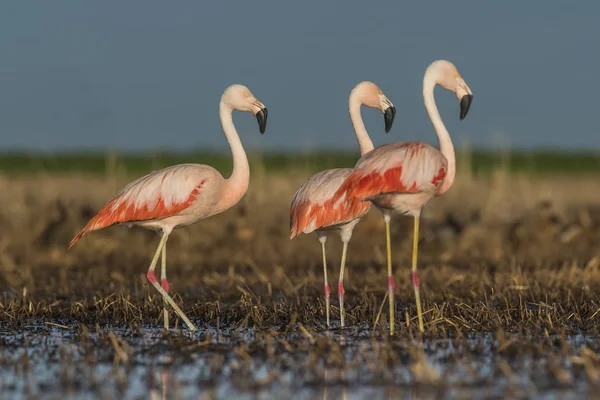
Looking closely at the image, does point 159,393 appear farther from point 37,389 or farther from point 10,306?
point 10,306

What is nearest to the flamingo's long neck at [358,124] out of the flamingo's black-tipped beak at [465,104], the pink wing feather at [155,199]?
the flamingo's black-tipped beak at [465,104]

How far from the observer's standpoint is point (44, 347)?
6.97 metres

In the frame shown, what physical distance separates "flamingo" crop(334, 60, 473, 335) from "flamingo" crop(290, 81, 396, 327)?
0.13 meters

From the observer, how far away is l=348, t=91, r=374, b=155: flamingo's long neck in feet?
28.1

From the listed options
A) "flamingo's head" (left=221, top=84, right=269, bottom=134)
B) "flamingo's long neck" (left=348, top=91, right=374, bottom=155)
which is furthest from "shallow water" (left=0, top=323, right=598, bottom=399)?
"flamingo's head" (left=221, top=84, right=269, bottom=134)

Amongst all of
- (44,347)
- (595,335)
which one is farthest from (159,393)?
(595,335)

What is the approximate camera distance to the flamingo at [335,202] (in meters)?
8.05

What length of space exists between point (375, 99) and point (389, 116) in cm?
23

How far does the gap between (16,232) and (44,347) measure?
8.33 meters

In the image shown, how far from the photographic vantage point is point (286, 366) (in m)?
6.15

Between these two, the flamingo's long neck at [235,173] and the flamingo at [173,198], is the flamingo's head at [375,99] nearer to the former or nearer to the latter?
the flamingo at [173,198]

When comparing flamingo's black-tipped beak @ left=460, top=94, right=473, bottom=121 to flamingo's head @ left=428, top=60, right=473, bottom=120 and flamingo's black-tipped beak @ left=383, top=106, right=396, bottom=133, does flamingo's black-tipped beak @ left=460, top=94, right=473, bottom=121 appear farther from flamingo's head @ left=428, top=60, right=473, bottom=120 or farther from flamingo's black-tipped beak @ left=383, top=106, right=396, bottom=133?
flamingo's black-tipped beak @ left=383, top=106, right=396, bottom=133

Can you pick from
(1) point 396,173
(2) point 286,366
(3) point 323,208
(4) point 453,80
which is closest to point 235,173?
(3) point 323,208

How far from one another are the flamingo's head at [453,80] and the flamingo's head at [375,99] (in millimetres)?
549
